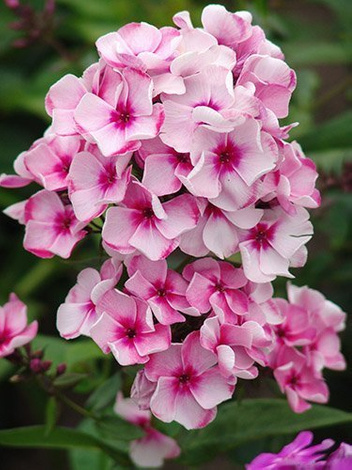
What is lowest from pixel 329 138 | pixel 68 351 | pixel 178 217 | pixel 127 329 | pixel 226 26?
pixel 68 351

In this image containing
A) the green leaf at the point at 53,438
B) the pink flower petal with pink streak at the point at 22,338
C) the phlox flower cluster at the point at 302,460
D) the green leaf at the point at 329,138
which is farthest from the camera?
the green leaf at the point at 329,138

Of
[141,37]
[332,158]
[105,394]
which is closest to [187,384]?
[105,394]

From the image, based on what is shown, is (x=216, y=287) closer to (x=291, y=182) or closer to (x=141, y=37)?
(x=291, y=182)

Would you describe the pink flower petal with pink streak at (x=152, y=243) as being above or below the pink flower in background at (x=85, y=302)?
above

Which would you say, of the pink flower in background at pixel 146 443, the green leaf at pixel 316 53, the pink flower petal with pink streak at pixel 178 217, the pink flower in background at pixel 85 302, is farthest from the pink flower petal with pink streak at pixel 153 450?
the green leaf at pixel 316 53

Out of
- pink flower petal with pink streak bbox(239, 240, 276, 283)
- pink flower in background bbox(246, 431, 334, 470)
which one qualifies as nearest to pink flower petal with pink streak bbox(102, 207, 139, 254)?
pink flower petal with pink streak bbox(239, 240, 276, 283)

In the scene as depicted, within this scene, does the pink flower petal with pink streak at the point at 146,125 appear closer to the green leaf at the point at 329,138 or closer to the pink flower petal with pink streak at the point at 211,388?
the pink flower petal with pink streak at the point at 211,388

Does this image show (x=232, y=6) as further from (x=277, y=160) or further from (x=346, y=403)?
(x=277, y=160)

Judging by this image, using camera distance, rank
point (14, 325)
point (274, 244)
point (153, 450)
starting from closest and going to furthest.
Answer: point (274, 244), point (14, 325), point (153, 450)
